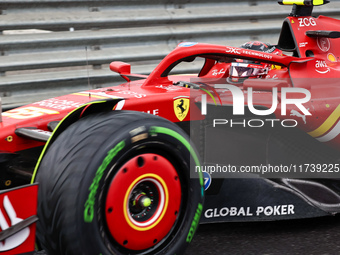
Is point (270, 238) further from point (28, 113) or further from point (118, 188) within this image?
point (28, 113)

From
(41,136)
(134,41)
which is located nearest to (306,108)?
(41,136)

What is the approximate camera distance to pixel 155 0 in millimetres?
6641

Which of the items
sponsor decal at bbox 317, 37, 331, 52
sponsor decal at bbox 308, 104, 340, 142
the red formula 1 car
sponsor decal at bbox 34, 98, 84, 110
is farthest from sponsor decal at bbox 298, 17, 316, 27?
sponsor decal at bbox 34, 98, 84, 110

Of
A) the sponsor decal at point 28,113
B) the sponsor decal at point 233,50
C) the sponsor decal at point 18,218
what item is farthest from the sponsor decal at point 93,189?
the sponsor decal at point 233,50

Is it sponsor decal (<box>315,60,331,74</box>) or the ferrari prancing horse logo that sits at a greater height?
sponsor decal (<box>315,60,331,74</box>)

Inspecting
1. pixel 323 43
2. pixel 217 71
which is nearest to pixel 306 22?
pixel 323 43

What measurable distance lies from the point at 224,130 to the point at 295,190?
587mm

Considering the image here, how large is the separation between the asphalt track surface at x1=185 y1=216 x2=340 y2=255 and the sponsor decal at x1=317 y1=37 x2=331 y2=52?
127 centimetres

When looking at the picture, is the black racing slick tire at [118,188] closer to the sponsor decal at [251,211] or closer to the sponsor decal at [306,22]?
the sponsor decal at [251,211]

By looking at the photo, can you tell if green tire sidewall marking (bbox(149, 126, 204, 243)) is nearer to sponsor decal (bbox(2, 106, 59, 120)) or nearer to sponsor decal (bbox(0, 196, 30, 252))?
sponsor decal (bbox(0, 196, 30, 252))

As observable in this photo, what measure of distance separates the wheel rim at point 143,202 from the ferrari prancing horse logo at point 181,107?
778 millimetres

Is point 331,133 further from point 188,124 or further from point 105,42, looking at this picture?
point 105,42

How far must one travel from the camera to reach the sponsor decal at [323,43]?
4203 mm

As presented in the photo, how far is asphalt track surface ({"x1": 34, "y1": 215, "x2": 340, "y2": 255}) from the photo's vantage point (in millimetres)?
3260
